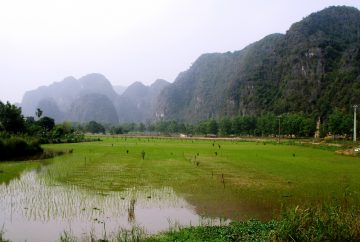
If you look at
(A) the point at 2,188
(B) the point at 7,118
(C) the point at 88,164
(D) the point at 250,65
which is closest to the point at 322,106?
(D) the point at 250,65

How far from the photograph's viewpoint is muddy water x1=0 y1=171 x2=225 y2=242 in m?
10.1

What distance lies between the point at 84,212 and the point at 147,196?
310 cm

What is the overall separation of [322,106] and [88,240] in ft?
335

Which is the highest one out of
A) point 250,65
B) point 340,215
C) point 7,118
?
point 250,65

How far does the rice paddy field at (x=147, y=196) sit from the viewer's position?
10.7m

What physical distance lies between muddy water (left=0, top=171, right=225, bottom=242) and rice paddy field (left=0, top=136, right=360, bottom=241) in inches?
1.0

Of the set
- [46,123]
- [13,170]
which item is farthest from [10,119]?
[13,170]

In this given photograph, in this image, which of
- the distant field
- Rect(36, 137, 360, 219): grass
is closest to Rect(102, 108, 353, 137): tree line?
the distant field

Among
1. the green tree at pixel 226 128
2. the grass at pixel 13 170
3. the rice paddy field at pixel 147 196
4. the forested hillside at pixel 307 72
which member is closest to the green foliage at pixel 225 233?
the rice paddy field at pixel 147 196

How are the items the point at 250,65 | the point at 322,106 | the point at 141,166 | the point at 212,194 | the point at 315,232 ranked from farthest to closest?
1. the point at 250,65
2. the point at 322,106
3. the point at 141,166
4. the point at 212,194
5. the point at 315,232

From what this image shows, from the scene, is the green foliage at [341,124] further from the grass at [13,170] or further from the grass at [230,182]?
the grass at [13,170]

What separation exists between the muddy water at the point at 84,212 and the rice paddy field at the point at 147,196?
1.0 inches

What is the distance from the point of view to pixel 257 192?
603 inches

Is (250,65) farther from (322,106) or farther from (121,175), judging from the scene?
(121,175)
